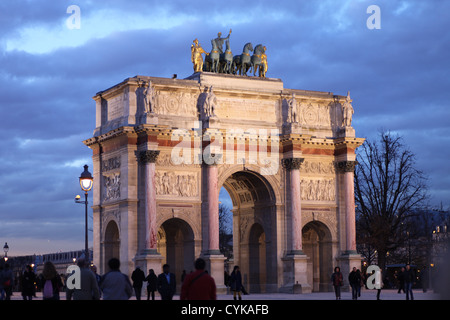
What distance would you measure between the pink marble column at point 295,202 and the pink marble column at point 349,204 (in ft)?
10.8

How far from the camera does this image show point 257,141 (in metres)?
52.3

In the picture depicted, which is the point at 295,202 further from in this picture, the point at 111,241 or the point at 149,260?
the point at 111,241

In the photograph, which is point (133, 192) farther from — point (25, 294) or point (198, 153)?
point (25, 294)

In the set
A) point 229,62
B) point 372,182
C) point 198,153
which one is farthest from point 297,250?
point 372,182

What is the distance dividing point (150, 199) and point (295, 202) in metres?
8.72

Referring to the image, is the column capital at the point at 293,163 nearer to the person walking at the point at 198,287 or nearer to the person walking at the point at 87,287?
the person walking at the point at 87,287

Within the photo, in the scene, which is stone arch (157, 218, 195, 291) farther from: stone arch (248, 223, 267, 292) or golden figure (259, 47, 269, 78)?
golden figure (259, 47, 269, 78)

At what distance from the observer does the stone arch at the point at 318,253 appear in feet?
180

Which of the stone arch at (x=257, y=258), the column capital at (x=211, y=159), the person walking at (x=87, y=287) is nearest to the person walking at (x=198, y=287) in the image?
the person walking at (x=87, y=287)

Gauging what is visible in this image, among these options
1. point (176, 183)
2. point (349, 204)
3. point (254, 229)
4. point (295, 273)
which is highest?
point (176, 183)

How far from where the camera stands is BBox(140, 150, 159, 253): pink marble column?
A: 48250mm

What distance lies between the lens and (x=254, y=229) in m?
55.4

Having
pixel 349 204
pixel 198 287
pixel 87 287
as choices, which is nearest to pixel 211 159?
pixel 349 204
